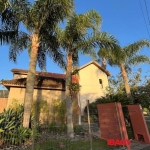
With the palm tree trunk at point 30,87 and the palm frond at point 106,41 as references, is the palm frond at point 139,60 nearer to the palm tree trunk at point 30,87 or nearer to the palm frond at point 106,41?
the palm frond at point 106,41

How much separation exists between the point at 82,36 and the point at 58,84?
8004 mm

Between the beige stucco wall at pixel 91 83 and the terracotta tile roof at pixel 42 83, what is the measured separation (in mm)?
4418

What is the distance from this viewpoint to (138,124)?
8.00 meters

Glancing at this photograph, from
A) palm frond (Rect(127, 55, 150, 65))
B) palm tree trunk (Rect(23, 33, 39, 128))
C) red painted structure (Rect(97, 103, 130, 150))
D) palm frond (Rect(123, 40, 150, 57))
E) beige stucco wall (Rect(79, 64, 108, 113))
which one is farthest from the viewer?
beige stucco wall (Rect(79, 64, 108, 113))

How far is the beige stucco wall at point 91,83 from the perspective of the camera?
20.3m

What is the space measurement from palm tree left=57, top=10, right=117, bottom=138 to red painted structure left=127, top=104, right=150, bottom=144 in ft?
13.5

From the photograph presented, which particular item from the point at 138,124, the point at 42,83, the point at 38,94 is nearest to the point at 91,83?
the point at 42,83

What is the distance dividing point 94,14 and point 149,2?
10.8 ft

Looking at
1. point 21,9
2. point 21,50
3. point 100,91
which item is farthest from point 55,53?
point 100,91

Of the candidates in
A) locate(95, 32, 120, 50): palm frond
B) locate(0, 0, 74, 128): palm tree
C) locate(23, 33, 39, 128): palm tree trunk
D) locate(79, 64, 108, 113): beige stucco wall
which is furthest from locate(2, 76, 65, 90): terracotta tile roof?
locate(95, 32, 120, 50): palm frond

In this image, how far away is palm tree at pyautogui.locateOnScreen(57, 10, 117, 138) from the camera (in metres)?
9.37

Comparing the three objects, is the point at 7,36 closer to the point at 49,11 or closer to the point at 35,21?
the point at 35,21

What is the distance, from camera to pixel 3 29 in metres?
9.61

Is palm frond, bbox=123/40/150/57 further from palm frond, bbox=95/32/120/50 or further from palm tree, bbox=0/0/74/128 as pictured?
palm tree, bbox=0/0/74/128
